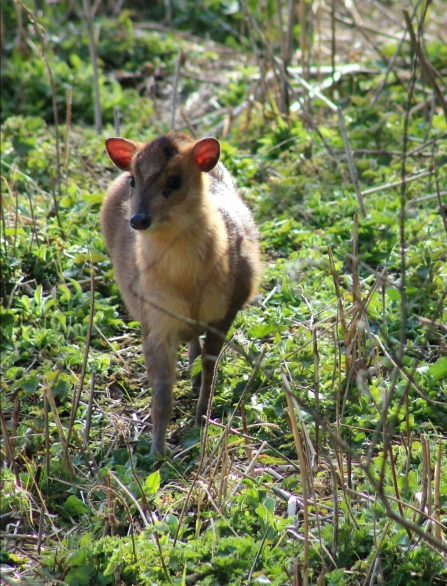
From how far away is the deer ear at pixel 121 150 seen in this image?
5301mm

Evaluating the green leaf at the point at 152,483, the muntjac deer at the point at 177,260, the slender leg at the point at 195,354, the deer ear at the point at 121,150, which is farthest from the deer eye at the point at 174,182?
the green leaf at the point at 152,483

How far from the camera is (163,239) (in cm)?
488

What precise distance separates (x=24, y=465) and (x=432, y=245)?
3233mm

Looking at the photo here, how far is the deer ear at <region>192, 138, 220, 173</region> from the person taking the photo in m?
4.99

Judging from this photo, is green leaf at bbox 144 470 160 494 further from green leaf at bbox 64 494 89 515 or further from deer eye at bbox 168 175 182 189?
deer eye at bbox 168 175 182 189

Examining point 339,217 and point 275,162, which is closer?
point 339,217

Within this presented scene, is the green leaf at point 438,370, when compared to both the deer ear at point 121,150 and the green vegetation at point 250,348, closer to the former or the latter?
the green vegetation at point 250,348

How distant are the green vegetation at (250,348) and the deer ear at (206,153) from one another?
2.44 feet

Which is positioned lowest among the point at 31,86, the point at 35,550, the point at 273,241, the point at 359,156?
the point at 35,550

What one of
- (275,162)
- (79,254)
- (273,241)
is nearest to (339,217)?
(273,241)

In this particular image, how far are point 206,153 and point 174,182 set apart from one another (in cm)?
29

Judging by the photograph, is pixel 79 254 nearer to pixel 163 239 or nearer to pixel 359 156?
pixel 163 239

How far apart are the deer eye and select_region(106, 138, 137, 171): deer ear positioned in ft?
1.74

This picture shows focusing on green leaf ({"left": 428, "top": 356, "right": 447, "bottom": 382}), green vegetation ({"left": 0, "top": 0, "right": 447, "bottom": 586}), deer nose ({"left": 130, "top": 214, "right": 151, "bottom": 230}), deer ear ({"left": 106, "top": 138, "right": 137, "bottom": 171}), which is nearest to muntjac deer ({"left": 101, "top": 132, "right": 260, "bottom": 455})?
deer nose ({"left": 130, "top": 214, "right": 151, "bottom": 230})
